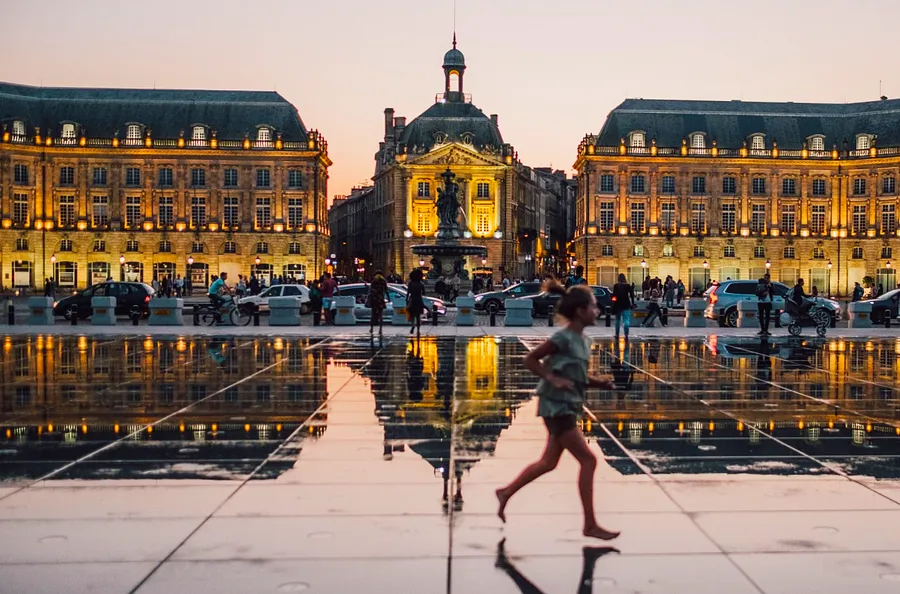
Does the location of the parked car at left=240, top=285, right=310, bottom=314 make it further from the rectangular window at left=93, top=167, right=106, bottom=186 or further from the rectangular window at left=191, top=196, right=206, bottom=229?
the rectangular window at left=93, top=167, right=106, bottom=186

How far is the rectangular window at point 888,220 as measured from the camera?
3875 inches

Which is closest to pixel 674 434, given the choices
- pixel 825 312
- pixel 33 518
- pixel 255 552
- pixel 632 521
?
pixel 632 521

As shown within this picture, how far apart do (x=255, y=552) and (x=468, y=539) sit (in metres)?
1.45

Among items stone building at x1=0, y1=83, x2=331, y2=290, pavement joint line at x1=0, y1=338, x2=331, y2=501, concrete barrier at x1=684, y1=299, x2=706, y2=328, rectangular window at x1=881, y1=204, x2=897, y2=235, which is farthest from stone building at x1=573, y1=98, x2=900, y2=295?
pavement joint line at x1=0, y1=338, x2=331, y2=501

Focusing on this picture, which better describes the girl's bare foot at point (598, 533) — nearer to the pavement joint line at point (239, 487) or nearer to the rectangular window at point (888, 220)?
the pavement joint line at point (239, 487)

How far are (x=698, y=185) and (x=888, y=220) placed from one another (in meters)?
17.1

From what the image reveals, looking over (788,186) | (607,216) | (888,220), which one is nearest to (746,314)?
(607,216)

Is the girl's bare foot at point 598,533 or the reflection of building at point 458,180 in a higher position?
the reflection of building at point 458,180

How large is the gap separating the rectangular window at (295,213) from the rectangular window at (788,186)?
4465 cm

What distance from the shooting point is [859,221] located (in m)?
101

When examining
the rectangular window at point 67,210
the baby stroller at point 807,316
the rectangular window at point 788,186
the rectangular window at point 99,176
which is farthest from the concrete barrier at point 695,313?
the rectangular window at point 67,210

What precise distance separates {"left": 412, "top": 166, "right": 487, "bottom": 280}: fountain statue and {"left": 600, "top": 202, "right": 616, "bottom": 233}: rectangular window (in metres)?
44.4

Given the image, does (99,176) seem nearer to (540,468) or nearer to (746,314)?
(746,314)

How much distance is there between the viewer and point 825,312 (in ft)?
99.6
